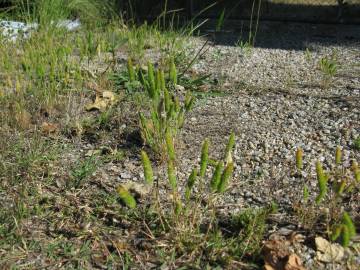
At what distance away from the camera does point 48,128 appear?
2363mm

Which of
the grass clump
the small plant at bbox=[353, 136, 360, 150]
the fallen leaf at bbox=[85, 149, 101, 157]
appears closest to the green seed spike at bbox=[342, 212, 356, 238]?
the grass clump

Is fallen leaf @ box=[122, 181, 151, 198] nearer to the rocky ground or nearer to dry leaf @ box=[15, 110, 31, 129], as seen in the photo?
the rocky ground

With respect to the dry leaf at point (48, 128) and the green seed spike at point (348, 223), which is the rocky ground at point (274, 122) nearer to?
the green seed spike at point (348, 223)

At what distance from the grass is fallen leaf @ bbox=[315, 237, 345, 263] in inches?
7.6

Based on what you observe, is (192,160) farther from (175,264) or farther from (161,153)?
(175,264)

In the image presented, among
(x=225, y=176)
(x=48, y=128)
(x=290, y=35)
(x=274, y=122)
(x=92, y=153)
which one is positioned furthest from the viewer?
Answer: (x=290, y=35)

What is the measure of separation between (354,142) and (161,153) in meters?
0.96

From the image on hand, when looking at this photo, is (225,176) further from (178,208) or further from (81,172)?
(81,172)

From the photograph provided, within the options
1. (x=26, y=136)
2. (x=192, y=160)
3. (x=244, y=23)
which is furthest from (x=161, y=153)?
(x=244, y=23)

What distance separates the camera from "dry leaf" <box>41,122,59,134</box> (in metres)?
2.35

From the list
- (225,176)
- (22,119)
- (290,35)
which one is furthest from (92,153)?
(290,35)

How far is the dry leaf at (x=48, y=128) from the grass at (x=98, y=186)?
0.01m

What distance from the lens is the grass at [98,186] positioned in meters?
1.54

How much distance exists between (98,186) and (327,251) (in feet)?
3.19
